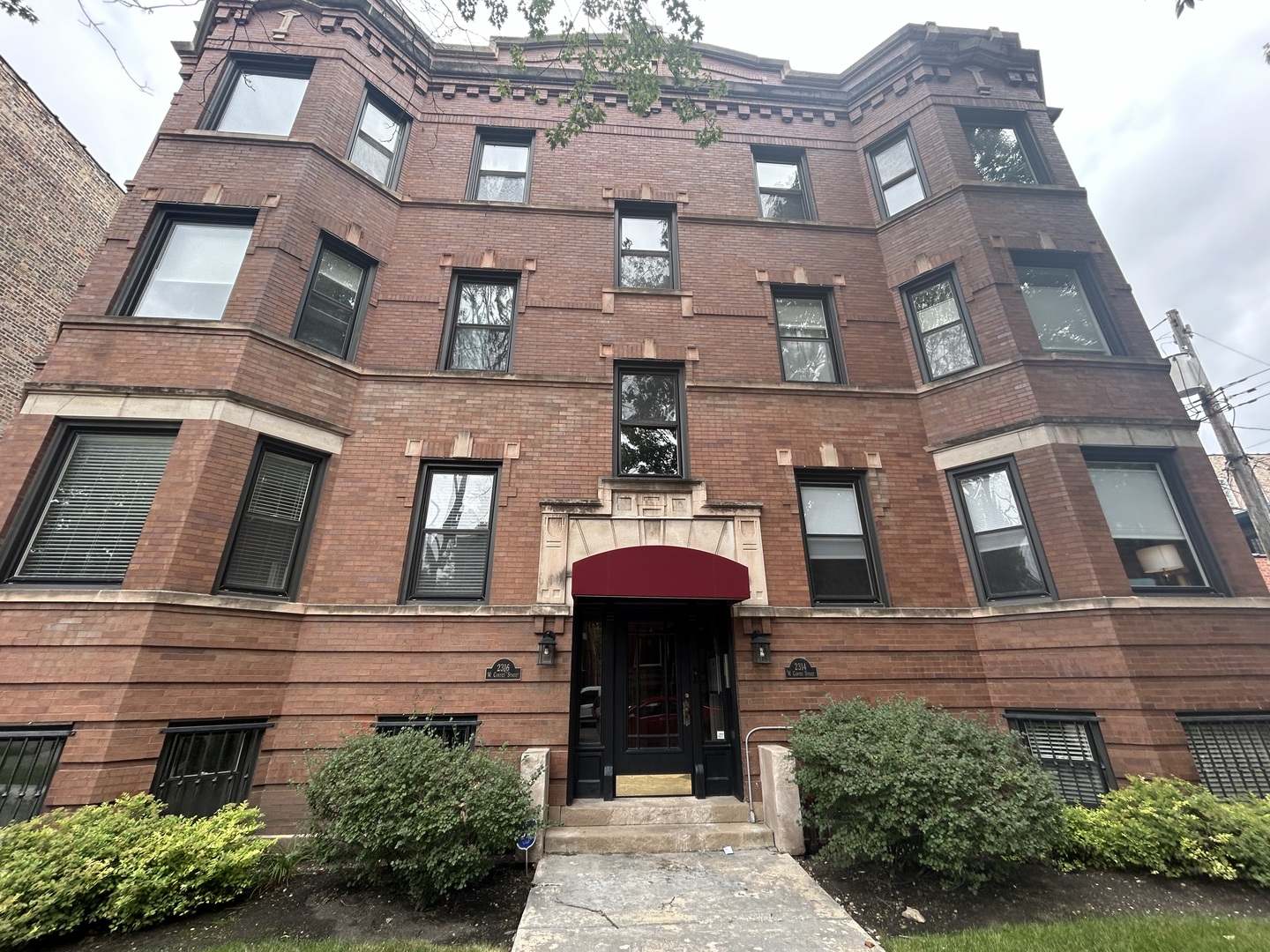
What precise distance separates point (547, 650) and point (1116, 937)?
18.0 ft

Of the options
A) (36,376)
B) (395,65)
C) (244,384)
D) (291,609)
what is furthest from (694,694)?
(395,65)

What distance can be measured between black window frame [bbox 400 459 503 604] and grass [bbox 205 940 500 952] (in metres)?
3.38

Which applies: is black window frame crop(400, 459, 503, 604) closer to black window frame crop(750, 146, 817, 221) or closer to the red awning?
the red awning

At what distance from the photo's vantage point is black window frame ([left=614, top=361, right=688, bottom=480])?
304 inches

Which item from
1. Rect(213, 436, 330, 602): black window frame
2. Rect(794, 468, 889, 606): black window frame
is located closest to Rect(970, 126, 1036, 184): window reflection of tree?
Rect(794, 468, 889, 606): black window frame

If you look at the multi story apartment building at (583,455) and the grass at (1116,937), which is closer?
the grass at (1116,937)

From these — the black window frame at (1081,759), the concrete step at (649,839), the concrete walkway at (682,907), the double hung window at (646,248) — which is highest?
the double hung window at (646,248)

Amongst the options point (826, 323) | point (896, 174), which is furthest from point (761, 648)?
point (896, 174)

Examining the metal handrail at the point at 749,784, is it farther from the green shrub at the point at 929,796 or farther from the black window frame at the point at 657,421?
the black window frame at the point at 657,421

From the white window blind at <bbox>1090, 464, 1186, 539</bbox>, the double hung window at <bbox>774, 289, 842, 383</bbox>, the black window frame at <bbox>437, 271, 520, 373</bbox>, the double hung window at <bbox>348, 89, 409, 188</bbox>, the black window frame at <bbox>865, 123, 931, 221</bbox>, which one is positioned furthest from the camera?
the black window frame at <bbox>865, 123, 931, 221</bbox>

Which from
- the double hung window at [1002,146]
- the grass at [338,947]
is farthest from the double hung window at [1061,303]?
the grass at [338,947]

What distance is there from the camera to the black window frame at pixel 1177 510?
662 cm

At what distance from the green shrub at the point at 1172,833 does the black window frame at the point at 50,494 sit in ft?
34.1

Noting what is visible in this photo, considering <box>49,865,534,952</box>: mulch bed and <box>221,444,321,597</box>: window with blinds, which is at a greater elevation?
<box>221,444,321,597</box>: window with blinds
